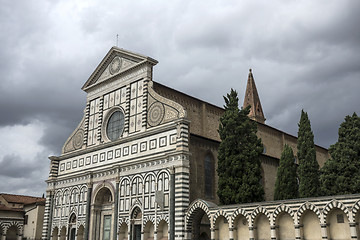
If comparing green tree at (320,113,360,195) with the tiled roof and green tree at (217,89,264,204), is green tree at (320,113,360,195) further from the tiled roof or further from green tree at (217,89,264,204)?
the tiled roof

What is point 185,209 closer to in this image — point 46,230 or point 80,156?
point 80,156

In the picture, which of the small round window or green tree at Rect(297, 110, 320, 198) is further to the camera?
the small round window

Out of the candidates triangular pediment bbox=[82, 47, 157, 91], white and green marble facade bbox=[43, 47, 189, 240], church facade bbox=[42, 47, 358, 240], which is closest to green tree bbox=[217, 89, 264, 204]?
church facade bbox=[42, 47, 358, 240]

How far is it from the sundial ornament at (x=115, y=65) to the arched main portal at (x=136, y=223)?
11136mm

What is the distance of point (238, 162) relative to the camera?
21344mm

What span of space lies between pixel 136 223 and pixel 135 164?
12.4ft

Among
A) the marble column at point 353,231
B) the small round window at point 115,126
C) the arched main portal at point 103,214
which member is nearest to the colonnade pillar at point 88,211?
the arched main portal at point 103,214

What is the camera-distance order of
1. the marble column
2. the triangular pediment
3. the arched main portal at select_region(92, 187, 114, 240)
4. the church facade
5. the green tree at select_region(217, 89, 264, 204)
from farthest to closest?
1. the triangular pediment
2. the arched main portal at select_region(92, 187, 114, 240)
3. the church facade
4. the green tree at select_region(217, 89, 264, 204)
5. the marble column

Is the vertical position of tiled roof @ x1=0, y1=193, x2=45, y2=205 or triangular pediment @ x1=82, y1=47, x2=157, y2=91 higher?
triangular pediment @ x1=82, y1=47, x2=157, y2=91

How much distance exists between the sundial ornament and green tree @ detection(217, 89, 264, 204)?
426 inches

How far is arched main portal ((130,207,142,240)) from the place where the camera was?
955 inches

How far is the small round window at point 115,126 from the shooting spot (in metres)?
Result: 28.5

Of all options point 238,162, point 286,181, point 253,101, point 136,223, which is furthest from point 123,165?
point 253,101

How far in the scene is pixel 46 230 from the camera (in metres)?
31.4
